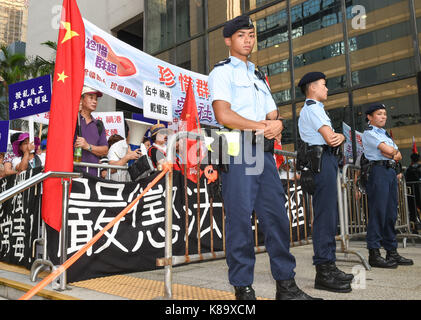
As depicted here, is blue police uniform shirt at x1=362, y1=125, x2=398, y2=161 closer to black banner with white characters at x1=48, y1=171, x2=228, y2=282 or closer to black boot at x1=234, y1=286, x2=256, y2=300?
black banner with white characters at x1=48, y1=171, x2=228, y2=282

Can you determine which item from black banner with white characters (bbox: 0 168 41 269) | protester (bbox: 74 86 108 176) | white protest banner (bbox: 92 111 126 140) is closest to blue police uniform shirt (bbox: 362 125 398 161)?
protester (bbox: 74 86 108 176)

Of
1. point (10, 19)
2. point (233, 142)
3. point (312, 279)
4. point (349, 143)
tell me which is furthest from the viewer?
point (10, 19)

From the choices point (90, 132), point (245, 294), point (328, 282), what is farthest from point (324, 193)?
point (90, 132)

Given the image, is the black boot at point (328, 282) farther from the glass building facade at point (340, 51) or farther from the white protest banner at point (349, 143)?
the white protest banner at point (349, 143)

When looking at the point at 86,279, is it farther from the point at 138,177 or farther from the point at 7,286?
the point at 138,177

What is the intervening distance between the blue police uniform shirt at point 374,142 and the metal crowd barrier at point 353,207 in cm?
45

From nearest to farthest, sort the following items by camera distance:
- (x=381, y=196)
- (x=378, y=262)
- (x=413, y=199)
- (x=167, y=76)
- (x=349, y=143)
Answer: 1. (x=378, y=262)
2. (x=381, y=196)
3. (x=167, y=76)
4. (x=413, y=199)
5. (x=349, y=143)

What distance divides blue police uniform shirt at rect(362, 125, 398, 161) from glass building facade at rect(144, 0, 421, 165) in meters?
2.98

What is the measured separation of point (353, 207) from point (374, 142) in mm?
1422

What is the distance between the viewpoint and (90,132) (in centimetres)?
461

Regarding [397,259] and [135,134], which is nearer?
[397,259]

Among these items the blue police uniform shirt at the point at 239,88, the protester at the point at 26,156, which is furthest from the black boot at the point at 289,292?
the protester at the point at 26,156

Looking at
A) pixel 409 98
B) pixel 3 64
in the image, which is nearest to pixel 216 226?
pixel 409 98

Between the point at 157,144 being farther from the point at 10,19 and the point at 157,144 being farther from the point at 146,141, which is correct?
the point at 10,19
